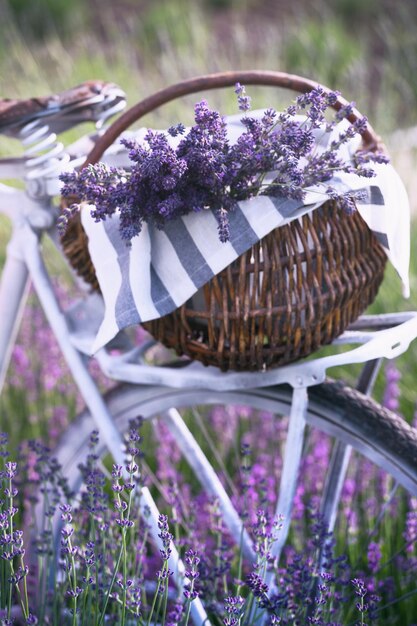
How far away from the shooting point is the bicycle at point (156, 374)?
1.77 metres

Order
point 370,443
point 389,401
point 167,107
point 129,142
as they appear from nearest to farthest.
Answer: point 129,142 → point 370,443 → point 389,401 → point 167,107

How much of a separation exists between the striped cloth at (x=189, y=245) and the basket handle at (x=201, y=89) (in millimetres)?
109

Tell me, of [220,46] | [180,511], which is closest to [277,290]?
[180,511]

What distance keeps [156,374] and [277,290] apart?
15.7 inches

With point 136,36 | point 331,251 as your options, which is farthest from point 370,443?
point 136,36

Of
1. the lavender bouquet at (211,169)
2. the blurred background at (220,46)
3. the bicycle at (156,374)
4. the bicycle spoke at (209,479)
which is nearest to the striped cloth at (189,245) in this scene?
the lavender bouquet at (211,169)

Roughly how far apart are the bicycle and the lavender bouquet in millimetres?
171

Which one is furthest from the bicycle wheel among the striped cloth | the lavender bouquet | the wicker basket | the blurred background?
the blurred background

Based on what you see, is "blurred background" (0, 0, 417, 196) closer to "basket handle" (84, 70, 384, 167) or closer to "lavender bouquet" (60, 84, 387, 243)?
"basket handle" (84, 70, 384, 167)

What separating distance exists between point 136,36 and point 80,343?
7.39 metres

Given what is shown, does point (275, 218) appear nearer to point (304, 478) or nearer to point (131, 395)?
point (131, 395)

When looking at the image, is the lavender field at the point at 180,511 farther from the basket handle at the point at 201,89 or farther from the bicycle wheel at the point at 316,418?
the basket handle at the point at 201,89

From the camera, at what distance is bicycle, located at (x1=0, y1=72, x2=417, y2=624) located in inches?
69.9

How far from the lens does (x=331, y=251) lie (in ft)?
5.34
